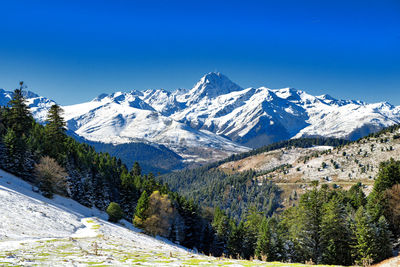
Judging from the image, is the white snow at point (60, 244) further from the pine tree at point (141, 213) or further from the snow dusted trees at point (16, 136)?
the pine tree at point (141, 213)

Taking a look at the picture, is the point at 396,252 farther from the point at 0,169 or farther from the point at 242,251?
the point at 0,169

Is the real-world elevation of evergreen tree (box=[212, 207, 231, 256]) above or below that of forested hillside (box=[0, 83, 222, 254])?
below

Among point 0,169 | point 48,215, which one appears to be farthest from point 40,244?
point 0,169

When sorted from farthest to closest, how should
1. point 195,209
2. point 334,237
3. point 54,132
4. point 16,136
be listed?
point 195,209 → point 54,132 → point 16,136 → point 334,237

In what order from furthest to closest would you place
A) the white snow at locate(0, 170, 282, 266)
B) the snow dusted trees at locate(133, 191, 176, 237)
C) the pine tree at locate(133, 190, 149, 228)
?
the pine tree at locate(133, 190, 149, 228), the snow dusted trees at locate(133, 191, 176, 237), the white snow at locate(0, 170, 282, 266)

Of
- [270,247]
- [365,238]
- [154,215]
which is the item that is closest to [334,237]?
[365,238]

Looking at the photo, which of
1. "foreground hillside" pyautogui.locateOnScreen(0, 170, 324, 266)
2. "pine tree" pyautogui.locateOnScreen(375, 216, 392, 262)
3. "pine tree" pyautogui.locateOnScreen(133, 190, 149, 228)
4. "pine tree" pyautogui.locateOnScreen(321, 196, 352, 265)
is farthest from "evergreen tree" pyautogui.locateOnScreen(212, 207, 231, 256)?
"foreground hillside" pyautogui.locateOnScreen(0, 170, 324, 266)

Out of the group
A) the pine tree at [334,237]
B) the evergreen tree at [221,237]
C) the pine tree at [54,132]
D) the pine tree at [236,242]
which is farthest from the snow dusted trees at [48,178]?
the pine tree at [334,237]

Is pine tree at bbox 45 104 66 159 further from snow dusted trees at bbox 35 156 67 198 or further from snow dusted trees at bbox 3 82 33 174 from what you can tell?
snow dusted trees at bbox 35 156 67 198

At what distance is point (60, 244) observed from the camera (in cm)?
2600

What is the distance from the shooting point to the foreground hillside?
18942 mm

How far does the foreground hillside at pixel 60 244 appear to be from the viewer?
62.1 feet

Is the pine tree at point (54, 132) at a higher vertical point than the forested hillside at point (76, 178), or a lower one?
higher

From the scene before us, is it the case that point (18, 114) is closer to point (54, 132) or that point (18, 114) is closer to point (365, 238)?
point (54, 132)
